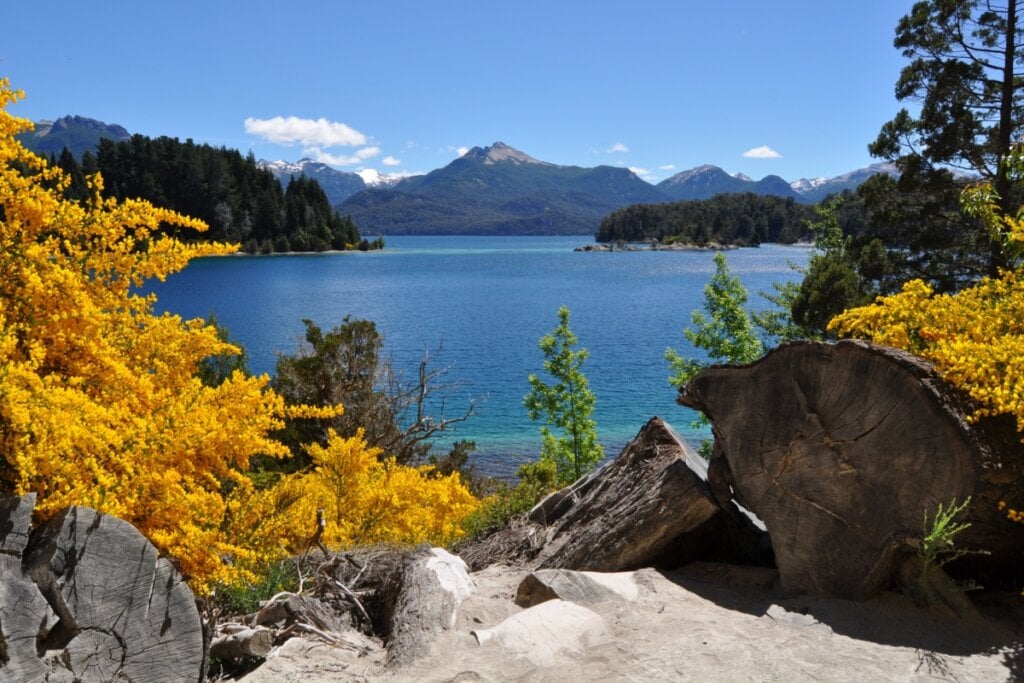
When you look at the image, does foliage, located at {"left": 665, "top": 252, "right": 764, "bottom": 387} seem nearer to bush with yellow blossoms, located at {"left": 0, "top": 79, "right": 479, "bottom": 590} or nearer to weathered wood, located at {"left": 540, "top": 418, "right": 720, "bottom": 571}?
weathered wood, located at {"left": 540, "top": 418, "right": 720, "bottom": 571}

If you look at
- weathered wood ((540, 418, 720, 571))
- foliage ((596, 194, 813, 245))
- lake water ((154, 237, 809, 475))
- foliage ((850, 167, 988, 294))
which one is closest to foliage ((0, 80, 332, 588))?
weathered wood ((540, 418, 720, 571))

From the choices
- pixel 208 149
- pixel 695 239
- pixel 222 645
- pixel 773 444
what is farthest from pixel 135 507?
pixel 695 239

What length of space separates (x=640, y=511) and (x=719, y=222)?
582 feet

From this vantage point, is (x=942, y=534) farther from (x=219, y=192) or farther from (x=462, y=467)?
(x=219, y=192)

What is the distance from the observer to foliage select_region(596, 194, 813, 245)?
561ft

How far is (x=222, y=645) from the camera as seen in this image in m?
4.84

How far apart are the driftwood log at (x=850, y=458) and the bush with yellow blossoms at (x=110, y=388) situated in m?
3.42

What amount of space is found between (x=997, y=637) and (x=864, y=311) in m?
2.51

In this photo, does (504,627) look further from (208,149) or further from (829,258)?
(208,149)

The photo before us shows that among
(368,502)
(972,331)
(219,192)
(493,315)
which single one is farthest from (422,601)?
(219,192)

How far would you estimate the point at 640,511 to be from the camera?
613 centimetres

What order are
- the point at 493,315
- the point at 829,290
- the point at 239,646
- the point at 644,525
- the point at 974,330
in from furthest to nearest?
the point at 493,315 → the point at 829,290 → the point at 644,525 → the point at 974,330 → the point at 239,646

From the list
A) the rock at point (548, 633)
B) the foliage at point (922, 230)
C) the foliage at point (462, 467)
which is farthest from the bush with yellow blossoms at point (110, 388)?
the foliage at point (922, 230)

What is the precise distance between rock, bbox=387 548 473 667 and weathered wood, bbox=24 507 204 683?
1406 mm
